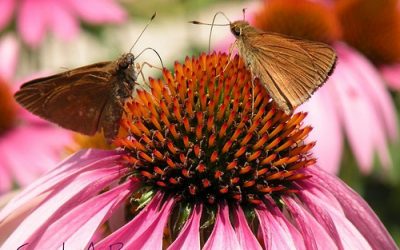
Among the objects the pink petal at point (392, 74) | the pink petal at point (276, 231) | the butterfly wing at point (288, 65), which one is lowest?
the pink petal at point (392, 74)

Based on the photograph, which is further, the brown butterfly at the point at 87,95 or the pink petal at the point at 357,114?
the pink petal at the point at 357,114

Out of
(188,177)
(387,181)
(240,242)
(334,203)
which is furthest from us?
(387,181)

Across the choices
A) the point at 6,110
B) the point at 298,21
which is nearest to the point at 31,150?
the point at 6,110

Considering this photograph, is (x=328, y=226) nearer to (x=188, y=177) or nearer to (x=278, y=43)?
(x=188, y=177)

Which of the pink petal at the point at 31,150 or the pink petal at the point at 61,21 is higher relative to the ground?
the pink petal at the point at 61,21

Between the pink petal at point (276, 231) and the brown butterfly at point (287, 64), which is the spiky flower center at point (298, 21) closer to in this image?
the brown butterfly at point (287, 64)

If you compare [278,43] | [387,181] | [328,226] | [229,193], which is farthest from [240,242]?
[387,181]

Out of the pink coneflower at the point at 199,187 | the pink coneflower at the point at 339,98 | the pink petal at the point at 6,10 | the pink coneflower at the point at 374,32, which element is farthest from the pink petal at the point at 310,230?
the pink petal at the point at 6,10
